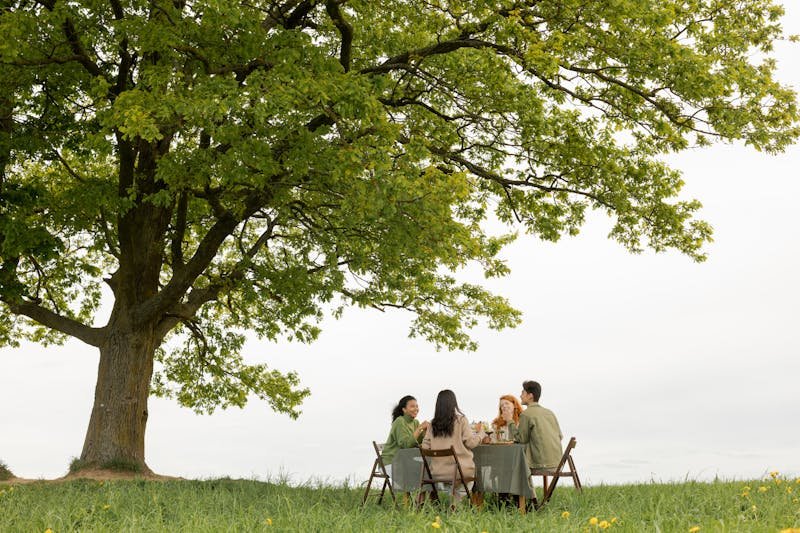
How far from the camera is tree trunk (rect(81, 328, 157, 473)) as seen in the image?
552 inches

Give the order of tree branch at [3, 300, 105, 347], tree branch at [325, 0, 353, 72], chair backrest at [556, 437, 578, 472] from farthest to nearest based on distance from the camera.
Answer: tree branch at [3, 300, 105, 347] → tree branch at [325, 0, 353, 72] → chair backrest at [556, 437, 578, 472]

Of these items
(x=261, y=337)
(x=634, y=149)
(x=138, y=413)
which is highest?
(x=634, y=149)

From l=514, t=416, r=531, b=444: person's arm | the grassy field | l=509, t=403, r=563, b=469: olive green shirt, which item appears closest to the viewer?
the grassy field

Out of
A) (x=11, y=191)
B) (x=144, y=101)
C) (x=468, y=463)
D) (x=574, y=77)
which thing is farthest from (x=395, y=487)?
(x=11, y=191)

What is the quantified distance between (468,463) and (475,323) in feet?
28.3

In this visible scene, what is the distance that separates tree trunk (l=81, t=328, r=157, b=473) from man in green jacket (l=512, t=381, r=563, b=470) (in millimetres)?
7986

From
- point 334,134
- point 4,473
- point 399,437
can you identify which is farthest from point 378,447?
point 4,473

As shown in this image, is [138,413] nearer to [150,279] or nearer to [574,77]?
[150,279]

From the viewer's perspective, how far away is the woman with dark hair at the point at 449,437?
9.00 m

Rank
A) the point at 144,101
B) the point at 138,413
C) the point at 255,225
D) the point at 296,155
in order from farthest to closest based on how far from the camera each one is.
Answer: the point at 255,225, the point at 138,413, the point at 296,155, the point at 144,101

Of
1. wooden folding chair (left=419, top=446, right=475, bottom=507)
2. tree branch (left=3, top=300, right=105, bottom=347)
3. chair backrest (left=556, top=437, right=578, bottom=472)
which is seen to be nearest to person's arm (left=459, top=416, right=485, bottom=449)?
wooden folding chair (left=419, top=446, right=475, bottom=507)

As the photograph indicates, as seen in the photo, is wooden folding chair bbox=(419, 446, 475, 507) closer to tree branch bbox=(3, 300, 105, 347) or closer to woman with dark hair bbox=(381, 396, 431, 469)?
woman with dark hair bbox=(381, 396, 431, 469)

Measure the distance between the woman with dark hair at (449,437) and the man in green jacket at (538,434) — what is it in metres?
0.57

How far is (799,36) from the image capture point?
1345cm
